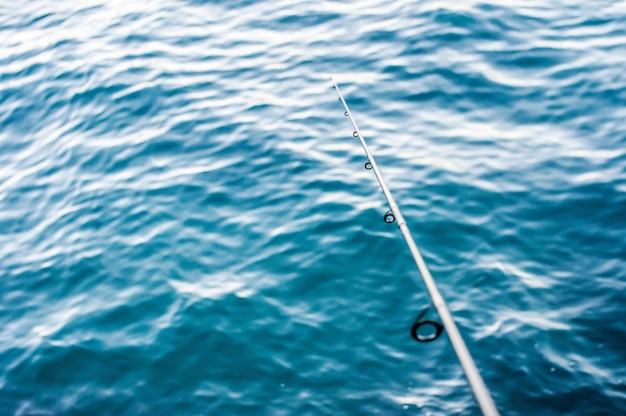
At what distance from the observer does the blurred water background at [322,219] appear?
202 inches

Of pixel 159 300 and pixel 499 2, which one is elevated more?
pixel 499 2

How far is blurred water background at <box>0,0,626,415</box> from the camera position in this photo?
5.13 meters

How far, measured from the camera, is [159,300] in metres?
6.06

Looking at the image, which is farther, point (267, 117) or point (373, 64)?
point (373, 64)

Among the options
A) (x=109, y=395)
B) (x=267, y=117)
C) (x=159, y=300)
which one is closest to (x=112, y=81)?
(x=267, y=117)

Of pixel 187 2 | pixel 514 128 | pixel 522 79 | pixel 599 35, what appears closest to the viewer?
pixel 514 128

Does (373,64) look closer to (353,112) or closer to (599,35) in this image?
(353,112)

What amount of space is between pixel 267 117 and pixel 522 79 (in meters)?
3.46

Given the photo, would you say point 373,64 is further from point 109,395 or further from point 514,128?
point 109,395

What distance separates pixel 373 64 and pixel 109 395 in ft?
19.9

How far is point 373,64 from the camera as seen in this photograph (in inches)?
362

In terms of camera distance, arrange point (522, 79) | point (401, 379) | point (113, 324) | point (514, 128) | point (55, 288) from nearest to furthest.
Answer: point (401, 379), point (113, 324), point (55, 288), point (514, 128), point (522, 79)

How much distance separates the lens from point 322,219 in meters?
6.60

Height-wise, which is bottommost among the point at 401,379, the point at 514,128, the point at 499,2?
the point at 401,379
